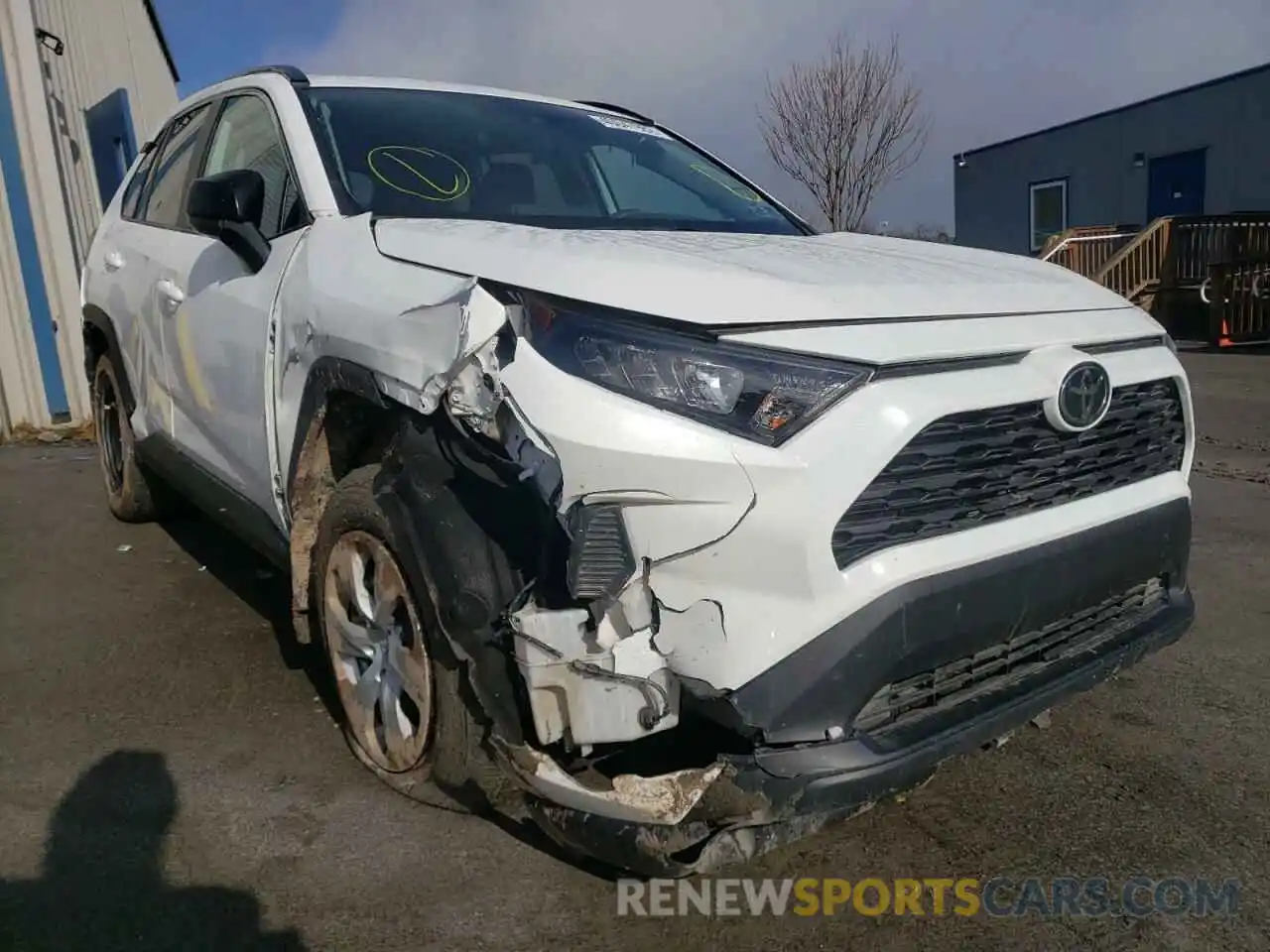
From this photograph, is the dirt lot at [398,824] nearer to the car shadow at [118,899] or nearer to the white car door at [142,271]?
the car shadow at [118,899]

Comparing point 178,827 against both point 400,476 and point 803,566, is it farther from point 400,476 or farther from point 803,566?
point 803,566

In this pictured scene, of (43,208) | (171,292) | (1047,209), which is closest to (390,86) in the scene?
(171,292)

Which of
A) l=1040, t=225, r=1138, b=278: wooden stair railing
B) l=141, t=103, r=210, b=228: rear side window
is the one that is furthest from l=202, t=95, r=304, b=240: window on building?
l=1040, t=225, r=1138, b=278: wooden stair railing

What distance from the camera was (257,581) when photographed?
14.6 feet

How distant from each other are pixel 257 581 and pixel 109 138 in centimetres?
682

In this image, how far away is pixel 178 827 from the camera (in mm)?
2559

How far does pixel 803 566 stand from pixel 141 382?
345cm

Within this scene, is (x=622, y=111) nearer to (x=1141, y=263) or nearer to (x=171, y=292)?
(x=171, y=292)

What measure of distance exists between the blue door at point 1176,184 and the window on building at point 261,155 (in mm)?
21192

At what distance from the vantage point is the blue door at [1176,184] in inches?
803

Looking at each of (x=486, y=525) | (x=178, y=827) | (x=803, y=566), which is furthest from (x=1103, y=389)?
(x=178, y=827)

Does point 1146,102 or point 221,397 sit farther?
point 1146,102

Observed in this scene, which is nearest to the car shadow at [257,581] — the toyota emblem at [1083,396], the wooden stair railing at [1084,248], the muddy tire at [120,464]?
the muddy tire at [120,464]

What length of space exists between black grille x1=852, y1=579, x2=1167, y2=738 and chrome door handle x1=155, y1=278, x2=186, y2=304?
282cm
